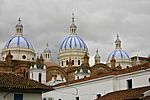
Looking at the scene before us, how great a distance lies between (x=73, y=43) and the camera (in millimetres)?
71562

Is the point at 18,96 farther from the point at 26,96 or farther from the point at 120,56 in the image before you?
the point at 120,56

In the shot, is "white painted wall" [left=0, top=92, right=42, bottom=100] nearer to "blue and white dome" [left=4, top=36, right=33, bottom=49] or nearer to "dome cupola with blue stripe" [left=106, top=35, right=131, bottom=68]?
"blue and white dome" [left=4, top=36, right=33, bottom=49]

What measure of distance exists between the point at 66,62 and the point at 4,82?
46813 mm

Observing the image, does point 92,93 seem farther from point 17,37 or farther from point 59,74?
point 17,37

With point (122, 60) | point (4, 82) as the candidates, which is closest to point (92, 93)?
point (4, 82)

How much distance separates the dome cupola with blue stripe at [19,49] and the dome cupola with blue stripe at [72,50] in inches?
244

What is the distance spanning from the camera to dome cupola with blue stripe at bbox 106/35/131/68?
3031 inches

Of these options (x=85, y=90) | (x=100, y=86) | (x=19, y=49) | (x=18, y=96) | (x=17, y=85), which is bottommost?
(x=18, y=96)

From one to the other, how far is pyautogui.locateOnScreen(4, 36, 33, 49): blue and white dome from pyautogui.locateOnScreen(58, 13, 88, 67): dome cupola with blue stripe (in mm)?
6603

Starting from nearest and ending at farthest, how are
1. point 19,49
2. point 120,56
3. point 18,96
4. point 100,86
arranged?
point 18,96, point 100,86, point 19,49, point 120,56

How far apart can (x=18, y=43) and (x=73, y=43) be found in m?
10.8

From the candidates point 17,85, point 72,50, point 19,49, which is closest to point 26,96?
point 17,85

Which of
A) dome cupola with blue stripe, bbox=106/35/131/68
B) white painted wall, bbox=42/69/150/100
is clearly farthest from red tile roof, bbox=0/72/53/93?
dome cupola with blue stripe, bbox=106/35/131/68

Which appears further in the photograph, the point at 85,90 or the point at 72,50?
the point at 72,50
